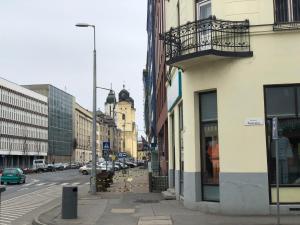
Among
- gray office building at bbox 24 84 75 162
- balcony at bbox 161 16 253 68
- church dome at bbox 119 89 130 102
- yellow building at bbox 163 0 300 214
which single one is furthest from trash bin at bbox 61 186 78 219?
church dome at bbox 119 89 130 102

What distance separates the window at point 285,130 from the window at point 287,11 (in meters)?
2.07

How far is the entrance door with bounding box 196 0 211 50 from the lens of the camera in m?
16.9

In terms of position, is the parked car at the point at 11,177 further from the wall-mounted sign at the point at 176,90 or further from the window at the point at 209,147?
the window at the point at 209,147

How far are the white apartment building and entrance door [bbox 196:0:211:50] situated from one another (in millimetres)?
93132

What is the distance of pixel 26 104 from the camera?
404 ft

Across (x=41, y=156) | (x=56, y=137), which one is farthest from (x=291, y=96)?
(x=56, y=137)

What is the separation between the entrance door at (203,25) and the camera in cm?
1694

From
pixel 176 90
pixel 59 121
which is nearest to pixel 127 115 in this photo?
pixel 59 121

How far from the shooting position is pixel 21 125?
11856 centimetres

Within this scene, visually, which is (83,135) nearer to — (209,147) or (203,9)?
(203,9)

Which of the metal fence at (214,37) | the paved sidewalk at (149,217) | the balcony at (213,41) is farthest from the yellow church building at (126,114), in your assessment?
the balcony at (213,41)

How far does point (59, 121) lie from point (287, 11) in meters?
135

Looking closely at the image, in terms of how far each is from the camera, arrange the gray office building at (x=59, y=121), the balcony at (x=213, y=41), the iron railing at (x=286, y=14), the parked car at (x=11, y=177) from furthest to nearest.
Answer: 1. the gray office building at (x=59, y=121)
2. the parked car at (x=11, y=177)
3. the balcony at (x=213, y=41)
4. the iron railing at (x=286, y=14)

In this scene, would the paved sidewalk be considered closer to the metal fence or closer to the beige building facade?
the metal fence
